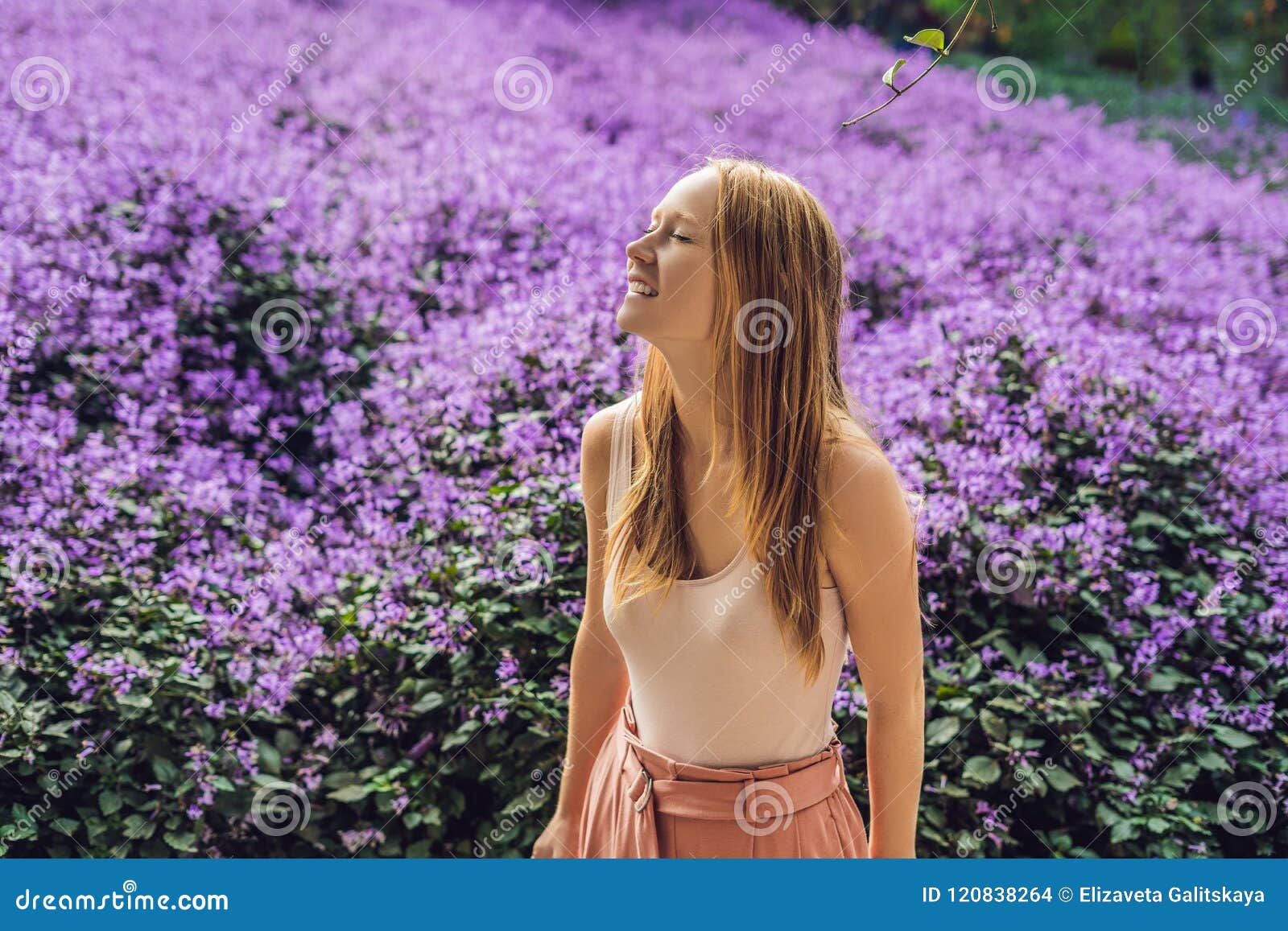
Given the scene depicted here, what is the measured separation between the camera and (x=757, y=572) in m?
1.50

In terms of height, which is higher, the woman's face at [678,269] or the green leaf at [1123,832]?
the woman's face at [678,269]

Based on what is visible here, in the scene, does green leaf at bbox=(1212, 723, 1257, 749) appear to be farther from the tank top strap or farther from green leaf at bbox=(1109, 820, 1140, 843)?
the tank top strap

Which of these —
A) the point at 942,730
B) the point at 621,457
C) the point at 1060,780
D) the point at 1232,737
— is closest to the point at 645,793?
the point at 621,457

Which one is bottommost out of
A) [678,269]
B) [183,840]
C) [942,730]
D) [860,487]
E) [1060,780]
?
[183,840]

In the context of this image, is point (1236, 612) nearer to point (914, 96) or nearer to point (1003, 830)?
point (1003, 830)

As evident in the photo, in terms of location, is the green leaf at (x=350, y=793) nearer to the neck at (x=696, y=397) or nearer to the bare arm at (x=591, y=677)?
the bare arm at (x=591, y=677)

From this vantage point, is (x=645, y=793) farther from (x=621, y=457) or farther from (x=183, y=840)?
(x=183, y=840)

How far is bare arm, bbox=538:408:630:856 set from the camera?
177cm

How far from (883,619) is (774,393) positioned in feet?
1.29

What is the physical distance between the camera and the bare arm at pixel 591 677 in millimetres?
1773

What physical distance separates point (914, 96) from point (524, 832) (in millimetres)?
5744

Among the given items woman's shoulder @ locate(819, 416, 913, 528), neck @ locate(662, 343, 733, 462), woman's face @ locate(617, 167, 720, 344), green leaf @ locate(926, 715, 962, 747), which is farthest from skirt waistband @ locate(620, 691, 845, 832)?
green leaf @ locate(926, 715, 962, 747)

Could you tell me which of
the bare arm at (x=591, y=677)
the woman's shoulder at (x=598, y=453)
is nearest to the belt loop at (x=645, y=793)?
the bare arm at (x=591, y=677)

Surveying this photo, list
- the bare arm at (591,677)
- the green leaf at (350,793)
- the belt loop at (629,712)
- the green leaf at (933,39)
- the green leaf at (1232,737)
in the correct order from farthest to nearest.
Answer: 1. the green leaf at (1232,737)
2. the green leaf at (350,793)
3. the bare arm at (591,677)
4. the belt loop at (629,712)
5. the green leaf at (933,39)
